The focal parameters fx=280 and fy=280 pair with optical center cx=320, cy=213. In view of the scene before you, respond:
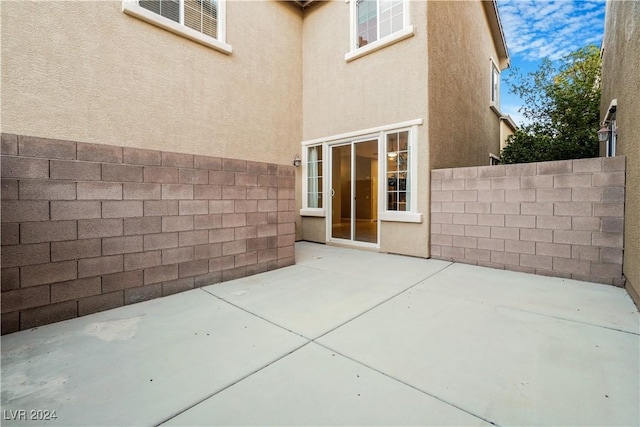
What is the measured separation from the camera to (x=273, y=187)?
4340 millimetres

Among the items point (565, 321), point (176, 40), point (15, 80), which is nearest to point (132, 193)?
point (15, 80)

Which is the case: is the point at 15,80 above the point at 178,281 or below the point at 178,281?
above

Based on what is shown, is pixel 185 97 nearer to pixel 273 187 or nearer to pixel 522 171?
pixel 273 187

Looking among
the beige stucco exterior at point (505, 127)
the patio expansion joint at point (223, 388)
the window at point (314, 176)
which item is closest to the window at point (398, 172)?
the window at point (314, 176)

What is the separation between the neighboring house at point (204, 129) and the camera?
2617 millimetres

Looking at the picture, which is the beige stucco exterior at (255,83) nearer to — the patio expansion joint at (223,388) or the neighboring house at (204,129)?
the neighboring house at (204,129)

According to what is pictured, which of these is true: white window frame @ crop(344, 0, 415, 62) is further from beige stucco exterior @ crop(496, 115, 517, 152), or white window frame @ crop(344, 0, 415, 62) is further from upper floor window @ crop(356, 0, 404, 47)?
beige stucco exterior @ crop(496, 115, 517, 152)

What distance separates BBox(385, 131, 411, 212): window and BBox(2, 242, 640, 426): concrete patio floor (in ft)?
8.12

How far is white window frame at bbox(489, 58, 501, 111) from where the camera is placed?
28.9ft

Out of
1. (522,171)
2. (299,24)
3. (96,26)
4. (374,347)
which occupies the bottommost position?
(374,347)

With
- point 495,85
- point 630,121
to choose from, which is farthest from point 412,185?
point 495,85

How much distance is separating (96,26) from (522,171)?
21.7ft

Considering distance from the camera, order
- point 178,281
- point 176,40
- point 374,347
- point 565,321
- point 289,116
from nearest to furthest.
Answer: point 374,347
point 565,321
point 178,281
point 176,40
point 289,116

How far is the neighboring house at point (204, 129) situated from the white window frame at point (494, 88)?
89 centimetres
